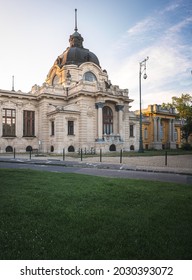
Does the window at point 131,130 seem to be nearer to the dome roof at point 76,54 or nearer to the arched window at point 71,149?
the arched window at point 71,149

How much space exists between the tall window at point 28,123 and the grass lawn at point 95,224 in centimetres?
3220

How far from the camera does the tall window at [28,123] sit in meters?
36.8

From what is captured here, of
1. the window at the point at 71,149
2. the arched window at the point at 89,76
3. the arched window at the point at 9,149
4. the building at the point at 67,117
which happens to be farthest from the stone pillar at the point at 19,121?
the arched window at the point at 89,76

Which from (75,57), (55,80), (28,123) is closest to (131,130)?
(75,57)

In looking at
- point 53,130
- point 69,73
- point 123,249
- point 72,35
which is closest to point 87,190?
point 123,249

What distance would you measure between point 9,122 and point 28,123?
3.16 m

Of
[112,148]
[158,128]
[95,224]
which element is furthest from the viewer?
[158,128]

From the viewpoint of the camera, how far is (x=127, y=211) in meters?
4.31

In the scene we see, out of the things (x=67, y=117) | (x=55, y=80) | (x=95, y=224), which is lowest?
(x=95, y=224)

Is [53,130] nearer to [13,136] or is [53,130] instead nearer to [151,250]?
[13,136]

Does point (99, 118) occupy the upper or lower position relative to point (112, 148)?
upper

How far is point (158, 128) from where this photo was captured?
54125mm

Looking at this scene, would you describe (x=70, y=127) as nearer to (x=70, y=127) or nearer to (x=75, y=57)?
(x=70, y=127)

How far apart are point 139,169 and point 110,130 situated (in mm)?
27294
